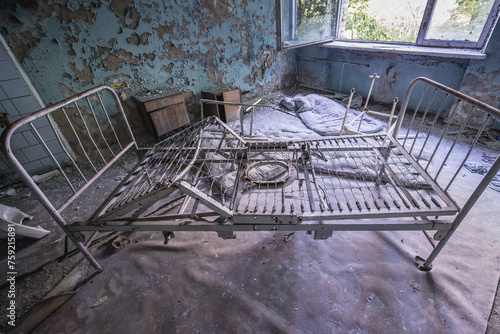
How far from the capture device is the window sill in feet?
12.5

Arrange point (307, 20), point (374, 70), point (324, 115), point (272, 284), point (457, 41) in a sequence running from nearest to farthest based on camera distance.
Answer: point (272, 284) → point (457, 41) → point (307, 20) → point (324, 115) → point (374, 70)

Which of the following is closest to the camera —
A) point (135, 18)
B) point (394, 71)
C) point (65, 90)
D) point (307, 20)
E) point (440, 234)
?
point (440, 234)

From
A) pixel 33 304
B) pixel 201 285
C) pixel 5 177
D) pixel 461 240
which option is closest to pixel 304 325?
pixel 201 285

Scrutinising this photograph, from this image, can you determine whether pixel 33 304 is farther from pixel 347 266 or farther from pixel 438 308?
pixel 438 308

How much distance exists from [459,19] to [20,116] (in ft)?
24.7

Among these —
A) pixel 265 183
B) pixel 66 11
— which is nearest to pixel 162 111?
pixel 66 11

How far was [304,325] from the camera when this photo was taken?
1597 mm

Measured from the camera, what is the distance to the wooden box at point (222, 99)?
14.6 feet

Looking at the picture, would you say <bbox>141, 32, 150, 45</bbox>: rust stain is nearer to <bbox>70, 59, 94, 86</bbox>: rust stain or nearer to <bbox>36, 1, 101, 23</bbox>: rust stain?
<bbox>36, 1, 101, 23</bbox>: rust stain

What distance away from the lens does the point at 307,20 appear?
14.4 feet

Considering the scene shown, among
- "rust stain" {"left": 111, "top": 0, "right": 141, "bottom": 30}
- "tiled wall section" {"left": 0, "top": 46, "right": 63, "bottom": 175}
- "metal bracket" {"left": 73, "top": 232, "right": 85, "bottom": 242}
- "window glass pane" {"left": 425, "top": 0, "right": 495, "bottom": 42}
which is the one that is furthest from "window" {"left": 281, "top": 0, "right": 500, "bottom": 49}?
"tiled wall section" {"left": 0, "top": 46, "right": 63, "bottom": 175}

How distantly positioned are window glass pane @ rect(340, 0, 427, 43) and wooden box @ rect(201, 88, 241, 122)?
3948 millimetres

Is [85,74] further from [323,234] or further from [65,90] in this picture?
[323,234]

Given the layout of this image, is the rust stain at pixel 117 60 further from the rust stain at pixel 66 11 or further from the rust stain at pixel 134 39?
the rust stain at pixel 66 11
